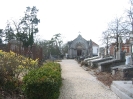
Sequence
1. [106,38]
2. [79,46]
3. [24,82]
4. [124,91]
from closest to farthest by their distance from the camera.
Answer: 1. [24,82]
2. [124,91]
3. [106,38]
4. [79,46]

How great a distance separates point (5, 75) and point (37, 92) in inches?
66.7

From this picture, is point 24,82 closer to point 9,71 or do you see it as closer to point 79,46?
point 9,71

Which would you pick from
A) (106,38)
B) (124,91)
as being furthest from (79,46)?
(124,91)

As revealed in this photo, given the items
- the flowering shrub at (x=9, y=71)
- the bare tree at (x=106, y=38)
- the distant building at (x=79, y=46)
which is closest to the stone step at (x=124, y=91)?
the flowering shrub at (x=9, y=71)

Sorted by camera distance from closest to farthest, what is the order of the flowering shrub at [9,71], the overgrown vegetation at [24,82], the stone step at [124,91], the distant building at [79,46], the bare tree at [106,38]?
the overgrown vegetation at [24,82] < the stone step at [124,91] < the flowering shrub at [9,71] < the bare tree at [106,38] < the distant building at [79,46]

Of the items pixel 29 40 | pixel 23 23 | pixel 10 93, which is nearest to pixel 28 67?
pixel 10 93

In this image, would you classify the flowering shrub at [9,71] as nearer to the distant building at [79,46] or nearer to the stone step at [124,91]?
the stone step at [124,91]

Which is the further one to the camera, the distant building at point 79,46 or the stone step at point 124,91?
the distant building at point 79,46

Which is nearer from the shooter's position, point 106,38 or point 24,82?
point 24,82

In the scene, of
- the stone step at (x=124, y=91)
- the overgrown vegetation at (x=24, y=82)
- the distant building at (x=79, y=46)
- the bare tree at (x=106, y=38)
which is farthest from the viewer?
the distant building at (x=79, y=46)

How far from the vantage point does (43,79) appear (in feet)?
20.3

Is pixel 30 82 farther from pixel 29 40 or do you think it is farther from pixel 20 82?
pixel 29 40

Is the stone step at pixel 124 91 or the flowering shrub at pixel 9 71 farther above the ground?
the flowering shrub at pixel 9 71

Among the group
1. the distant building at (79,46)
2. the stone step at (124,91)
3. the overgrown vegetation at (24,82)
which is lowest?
the stone step at (124,91)
